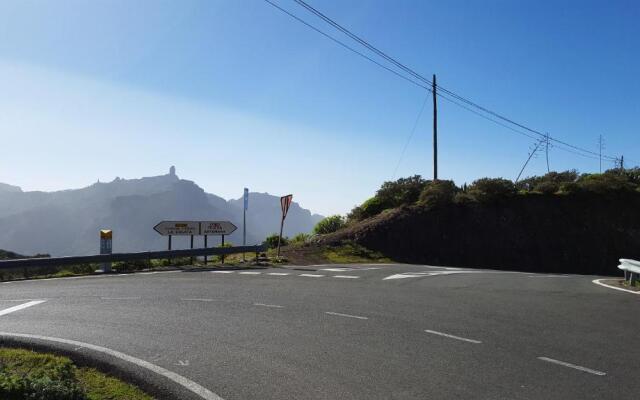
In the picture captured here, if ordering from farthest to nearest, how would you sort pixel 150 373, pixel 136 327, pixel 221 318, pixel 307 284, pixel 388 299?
pixel 307 284 < pixel 388 299 < pixel 221 318 < pixel 136 327 < pixel 150 373

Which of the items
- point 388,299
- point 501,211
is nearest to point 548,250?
point 501,211

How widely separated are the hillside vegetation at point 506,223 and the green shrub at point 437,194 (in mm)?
56

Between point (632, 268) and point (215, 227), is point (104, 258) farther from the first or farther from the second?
point (632, 268)

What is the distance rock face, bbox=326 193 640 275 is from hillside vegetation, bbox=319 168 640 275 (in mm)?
53

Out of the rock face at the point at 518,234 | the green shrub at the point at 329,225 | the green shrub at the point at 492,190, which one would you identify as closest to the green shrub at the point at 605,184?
the rock face at the point at 518,234

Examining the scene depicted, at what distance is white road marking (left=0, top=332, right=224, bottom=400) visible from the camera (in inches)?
196

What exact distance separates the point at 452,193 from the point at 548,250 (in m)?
5.96

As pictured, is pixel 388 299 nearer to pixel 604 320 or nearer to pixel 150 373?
pixel 604 320

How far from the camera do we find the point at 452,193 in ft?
98.5

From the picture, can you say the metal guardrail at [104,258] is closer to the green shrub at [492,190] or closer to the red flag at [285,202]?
the red flag at [285,202]

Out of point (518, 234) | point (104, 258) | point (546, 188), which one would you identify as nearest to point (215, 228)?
point (104, 258)

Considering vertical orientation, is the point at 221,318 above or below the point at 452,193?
below

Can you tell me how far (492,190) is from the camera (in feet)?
98.3

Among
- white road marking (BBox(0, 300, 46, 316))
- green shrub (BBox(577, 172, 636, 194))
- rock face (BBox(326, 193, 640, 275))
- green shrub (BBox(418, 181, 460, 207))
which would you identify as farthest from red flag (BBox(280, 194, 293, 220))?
green shrub (BBox(577, 172, 636, 194))
